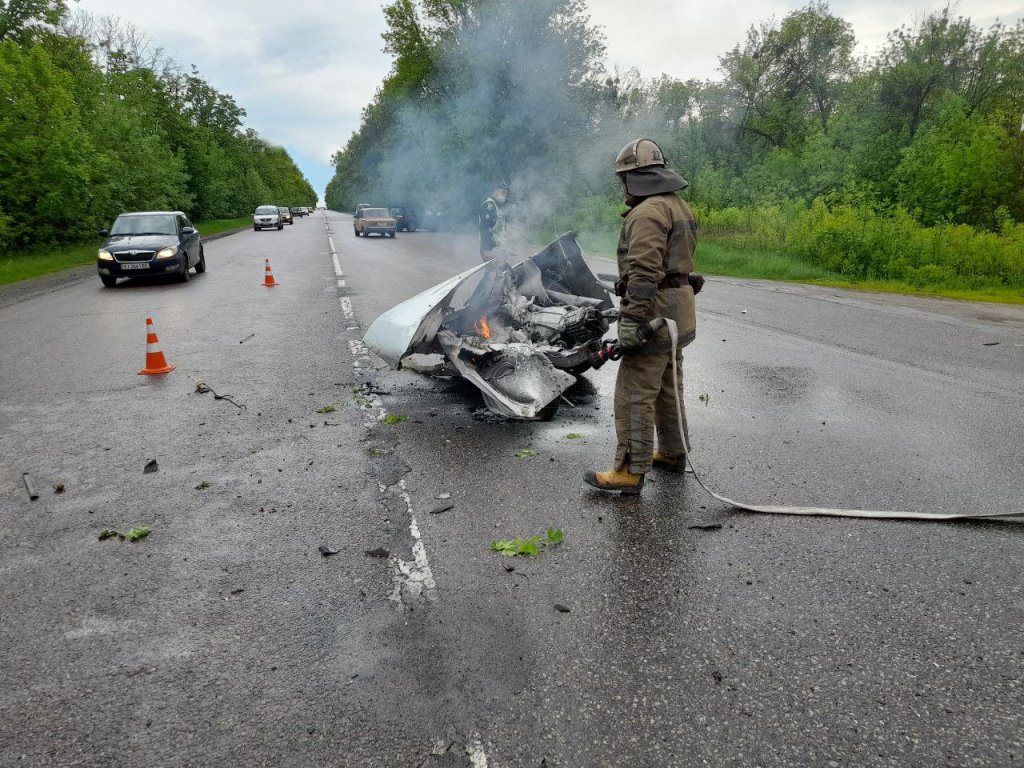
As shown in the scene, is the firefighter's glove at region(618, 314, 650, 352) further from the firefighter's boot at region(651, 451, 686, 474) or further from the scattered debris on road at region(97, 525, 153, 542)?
the scattered debris on road at region(97, 525, 153, 542)

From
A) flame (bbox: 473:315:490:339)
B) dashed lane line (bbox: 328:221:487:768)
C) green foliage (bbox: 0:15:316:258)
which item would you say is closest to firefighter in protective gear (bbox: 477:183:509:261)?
flame (bbox: 473:315:490:339)

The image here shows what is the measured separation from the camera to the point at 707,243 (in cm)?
2228

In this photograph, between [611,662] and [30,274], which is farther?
[30,274]

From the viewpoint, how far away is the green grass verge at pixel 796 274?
13.9 meters

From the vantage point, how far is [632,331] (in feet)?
12.8

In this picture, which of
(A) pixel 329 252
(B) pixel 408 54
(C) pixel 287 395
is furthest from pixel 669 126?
(C) pixel 287 395

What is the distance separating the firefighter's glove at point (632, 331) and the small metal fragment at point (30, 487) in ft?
12.1

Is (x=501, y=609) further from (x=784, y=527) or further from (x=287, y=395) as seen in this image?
(x=287, y=395)

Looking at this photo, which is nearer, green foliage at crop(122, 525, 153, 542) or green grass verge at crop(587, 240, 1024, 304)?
green foliage at crop(122, 525, 153, 542)

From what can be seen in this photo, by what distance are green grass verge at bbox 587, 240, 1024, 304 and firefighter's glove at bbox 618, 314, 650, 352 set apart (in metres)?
12.7

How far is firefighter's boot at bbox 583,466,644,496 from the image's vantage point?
4055 millimetres

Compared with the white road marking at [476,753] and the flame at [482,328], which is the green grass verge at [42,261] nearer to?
the flame at [482,328]

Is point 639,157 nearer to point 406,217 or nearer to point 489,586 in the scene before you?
point 489,586

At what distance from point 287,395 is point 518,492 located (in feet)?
10.1
